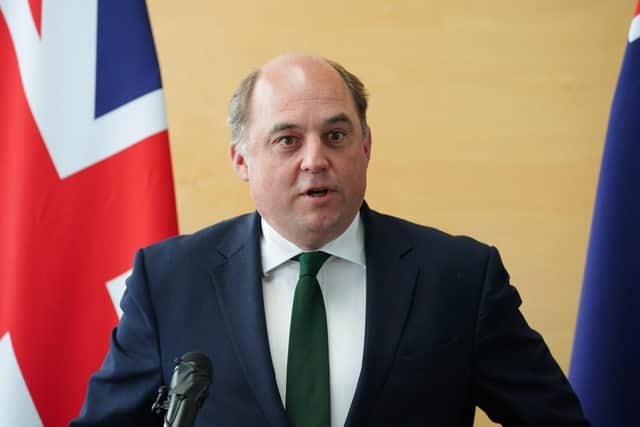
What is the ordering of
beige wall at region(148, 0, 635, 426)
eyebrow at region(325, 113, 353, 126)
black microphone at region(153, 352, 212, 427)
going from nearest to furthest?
black microphone at region(153, 352, 212, 427)
eyebrow at region(325, 113, 353, 126)
beige wall at region(148, 0, 635, 426)

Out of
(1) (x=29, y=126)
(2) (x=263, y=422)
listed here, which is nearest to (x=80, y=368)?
(1) (x=29, y=126)

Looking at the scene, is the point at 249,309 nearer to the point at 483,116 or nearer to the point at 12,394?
the point at 12,394

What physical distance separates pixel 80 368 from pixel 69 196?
0.42 meters

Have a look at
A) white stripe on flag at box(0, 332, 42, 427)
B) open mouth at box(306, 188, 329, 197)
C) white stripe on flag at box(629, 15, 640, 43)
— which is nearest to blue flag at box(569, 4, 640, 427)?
white stripe on flag at box(629, 15, 640, 43)

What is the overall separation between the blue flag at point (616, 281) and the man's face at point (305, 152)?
651 millimetres

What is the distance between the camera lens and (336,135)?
1559 millimetres

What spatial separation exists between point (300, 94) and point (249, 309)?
0.43 m

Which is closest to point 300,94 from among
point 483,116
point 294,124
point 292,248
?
point 294,124

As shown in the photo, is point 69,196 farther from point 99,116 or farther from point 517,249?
point 517,249

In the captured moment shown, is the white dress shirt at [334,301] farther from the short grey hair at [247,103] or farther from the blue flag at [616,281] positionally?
the blue flag at [616,281]

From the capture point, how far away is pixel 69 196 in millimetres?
1949

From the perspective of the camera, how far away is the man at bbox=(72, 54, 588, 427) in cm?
147

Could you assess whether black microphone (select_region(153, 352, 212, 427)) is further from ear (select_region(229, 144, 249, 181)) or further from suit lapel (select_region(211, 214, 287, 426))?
ear (select_region(229, 144, 249, 181))

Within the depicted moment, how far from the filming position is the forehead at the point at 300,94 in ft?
5.08
